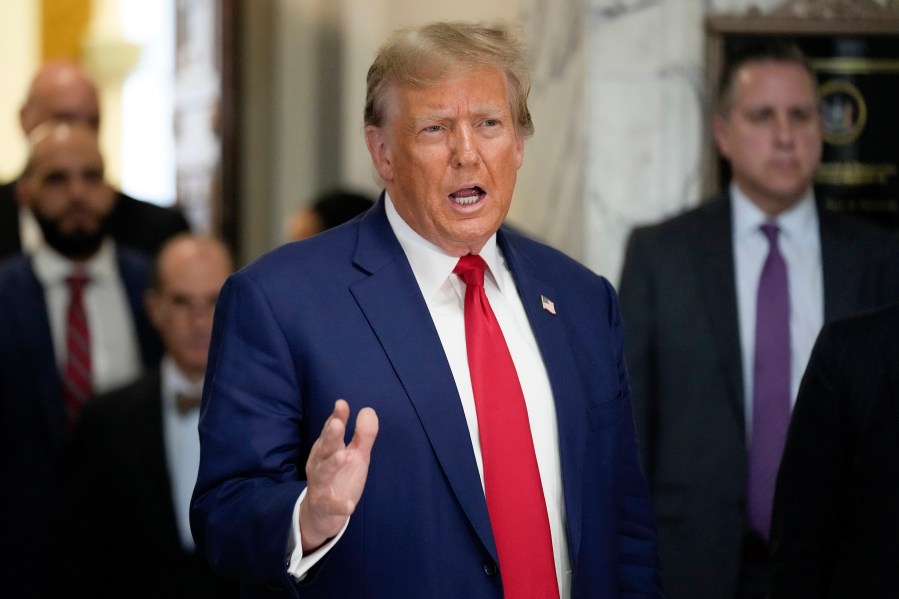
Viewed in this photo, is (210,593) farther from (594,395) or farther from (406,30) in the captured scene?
(406,30)

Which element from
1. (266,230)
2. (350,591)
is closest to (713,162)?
(350,591)

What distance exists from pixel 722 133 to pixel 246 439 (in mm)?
2541

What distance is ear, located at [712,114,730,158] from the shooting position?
473 centimetres

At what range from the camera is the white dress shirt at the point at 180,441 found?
4547 millimetres

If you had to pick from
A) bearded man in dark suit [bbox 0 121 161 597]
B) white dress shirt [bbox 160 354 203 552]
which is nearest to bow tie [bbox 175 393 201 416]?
white dress shirt [bbox 160 354 203 552]

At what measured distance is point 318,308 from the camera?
281 cm

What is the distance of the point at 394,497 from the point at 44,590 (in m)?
2.44

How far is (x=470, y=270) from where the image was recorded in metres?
2.95

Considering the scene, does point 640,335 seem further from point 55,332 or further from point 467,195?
point 55,332

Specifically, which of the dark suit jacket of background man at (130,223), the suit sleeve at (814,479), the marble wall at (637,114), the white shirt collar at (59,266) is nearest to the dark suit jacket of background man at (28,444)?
the white shirt collar at (59,266)

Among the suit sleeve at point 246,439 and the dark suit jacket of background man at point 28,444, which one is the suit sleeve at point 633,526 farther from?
the dark suit jacket of background man at point 28,444

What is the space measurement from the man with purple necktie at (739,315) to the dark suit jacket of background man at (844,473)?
1009 millimetres

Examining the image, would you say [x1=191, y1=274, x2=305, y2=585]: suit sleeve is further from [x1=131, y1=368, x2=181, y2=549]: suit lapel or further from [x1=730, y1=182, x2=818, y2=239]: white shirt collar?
[x1=730, y1=182, x2=818, y2=239]: white shirt collar

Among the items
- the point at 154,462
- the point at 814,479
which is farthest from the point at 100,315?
the point at 814,479
